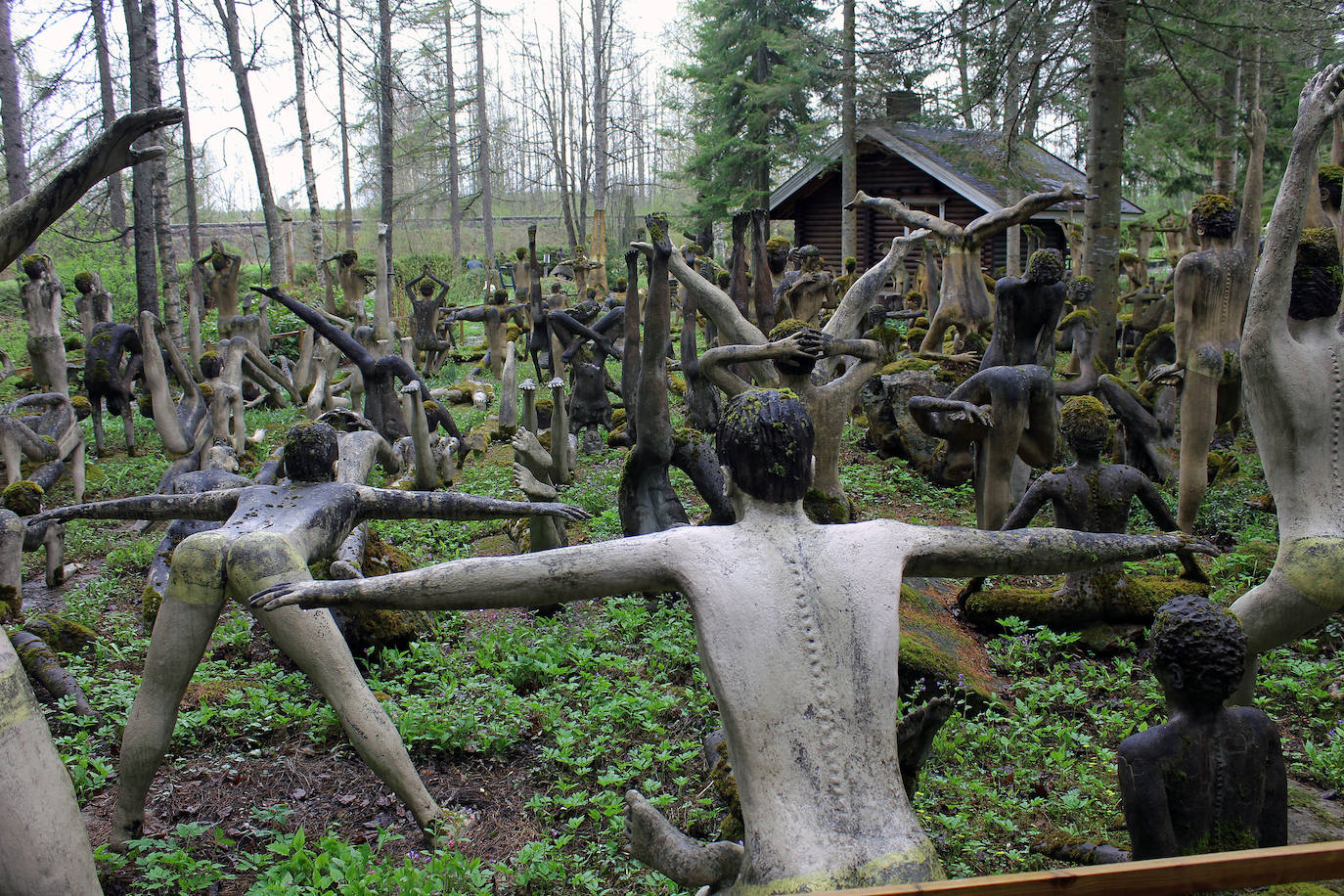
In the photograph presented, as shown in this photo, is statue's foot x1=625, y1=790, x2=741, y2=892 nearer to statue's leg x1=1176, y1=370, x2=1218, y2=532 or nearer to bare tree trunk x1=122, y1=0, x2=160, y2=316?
statue's leg x1=1176, y1=370, x2=1218, y2=532

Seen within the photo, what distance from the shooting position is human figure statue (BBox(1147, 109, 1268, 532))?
6.29 metres

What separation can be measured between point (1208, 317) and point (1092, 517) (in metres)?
2.68

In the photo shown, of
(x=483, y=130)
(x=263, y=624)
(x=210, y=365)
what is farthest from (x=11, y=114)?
(x=483, y=130)

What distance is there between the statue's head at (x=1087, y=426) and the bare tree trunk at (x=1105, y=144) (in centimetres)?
640

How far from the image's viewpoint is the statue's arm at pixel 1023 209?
24.7 ft

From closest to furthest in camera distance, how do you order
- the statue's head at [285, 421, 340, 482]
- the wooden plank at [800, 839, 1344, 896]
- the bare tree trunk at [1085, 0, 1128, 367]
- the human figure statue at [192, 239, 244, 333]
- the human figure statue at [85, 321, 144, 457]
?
the wooden plank at [800, 839, 1344, 896] → the statue's head at [285, 421, 340, 482] → the bare tree trunk at [1085, 0, 1128, 367] → the human figure statue at [85, 321, 144, 457] → the human figure statue at [192, 239, 244, 333]

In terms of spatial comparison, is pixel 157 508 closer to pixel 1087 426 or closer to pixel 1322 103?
pixel 1087 426

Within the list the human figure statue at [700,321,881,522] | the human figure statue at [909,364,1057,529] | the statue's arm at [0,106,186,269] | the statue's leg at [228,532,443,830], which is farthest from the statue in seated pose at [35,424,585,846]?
the human figure statue at [909,364,1057,529]

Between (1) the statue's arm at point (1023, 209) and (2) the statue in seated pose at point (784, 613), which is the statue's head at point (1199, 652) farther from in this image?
(1) the statue's arm at point (1023, 209)

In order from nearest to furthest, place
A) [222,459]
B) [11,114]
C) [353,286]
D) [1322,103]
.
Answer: [1322,103] → [222,459] → [11,114] → [353,286]

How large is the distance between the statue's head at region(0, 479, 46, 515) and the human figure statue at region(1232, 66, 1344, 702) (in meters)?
7.74

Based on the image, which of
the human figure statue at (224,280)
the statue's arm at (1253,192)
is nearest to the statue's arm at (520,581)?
the statue's arm at (1253,192)

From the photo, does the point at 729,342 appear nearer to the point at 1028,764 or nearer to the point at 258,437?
the point at 1028,764

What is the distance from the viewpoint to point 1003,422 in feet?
21.1
